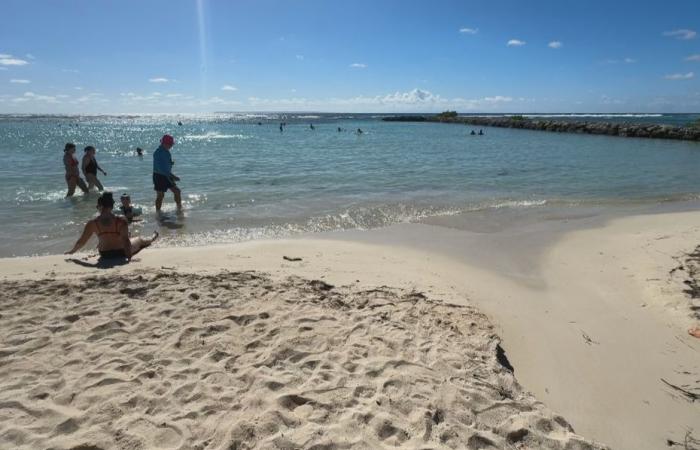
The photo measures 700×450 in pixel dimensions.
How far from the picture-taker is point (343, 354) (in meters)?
4.06

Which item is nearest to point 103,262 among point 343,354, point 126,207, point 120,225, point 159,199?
point 120,225

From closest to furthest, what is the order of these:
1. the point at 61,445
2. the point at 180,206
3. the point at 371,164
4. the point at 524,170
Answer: the point at 61,445 → the point at 180,206 → the point at 524,170 → the point at 371,164

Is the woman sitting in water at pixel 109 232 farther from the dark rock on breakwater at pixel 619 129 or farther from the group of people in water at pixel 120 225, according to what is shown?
the dark rock on breakwater at pixel 619 129

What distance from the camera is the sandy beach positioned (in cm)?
318

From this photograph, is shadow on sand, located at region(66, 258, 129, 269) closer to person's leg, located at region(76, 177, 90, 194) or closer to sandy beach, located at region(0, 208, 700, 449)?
sandy beach, located at region(0, 208, 700, 449)

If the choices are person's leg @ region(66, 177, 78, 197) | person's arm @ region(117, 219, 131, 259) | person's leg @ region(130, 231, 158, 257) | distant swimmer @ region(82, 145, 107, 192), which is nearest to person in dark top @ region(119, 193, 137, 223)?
person's leg @ region(130, 231, 158, 257)

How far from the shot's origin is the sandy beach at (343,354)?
3.18 m

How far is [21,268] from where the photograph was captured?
6.02 metres

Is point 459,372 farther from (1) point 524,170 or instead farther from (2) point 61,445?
(1) point 524,170

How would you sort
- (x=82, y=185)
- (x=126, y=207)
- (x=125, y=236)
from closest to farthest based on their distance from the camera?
(x=125, y=236) → (x=126, y=207) → (x=82, y=185)

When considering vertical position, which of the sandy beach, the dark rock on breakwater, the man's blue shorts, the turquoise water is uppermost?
the dark rock on breakwater

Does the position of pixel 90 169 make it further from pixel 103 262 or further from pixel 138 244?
pixel 103 262

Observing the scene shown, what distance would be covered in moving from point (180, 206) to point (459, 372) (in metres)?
9.30

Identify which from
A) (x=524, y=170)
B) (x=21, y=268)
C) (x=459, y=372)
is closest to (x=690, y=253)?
(x=459, y=372)
